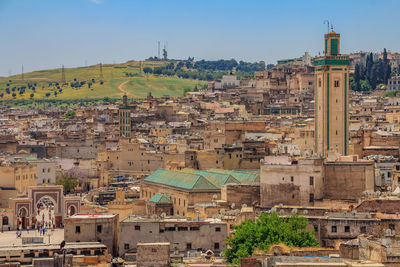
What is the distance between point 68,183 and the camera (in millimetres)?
77562

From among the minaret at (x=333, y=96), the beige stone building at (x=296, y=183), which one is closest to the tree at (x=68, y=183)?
the minaret at (x=333, y=96)

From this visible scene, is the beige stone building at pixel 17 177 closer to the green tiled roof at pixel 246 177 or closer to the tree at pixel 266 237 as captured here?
the green tiled roof at pixel 246 177

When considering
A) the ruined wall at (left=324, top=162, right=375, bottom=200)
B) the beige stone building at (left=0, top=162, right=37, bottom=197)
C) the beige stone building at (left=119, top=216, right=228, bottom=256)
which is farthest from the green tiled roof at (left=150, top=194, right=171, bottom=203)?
the beige stone building at (left=119, top=216, right=228, bottom=256)

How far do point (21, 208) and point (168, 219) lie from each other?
16932 millimetres

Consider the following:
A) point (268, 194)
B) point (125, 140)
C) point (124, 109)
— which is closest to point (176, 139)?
point (125, 140)

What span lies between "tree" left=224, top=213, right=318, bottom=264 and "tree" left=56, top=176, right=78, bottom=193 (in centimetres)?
3907

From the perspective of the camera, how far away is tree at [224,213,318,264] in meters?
36.4

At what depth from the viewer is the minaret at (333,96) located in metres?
61.2

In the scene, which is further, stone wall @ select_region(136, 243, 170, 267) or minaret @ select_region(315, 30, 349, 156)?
minaret @ select_region(315, 30, 349, 156)

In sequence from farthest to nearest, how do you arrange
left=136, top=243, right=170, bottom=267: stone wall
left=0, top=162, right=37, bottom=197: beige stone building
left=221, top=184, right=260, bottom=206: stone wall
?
left=0, top=162, right=37, bottom=197: beige stone building
left=221, top=184, right=260, bottom=206: stone wall
left=136, top=243, right=170, bottom=267: stone wall

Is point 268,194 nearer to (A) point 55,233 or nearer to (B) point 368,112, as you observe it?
(A) point 55,233

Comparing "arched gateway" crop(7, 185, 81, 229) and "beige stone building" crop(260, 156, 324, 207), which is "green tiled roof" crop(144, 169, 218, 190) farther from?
"beige stone building" crop(260, 156, 324, 207)

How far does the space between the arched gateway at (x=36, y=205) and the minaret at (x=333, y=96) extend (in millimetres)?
16373

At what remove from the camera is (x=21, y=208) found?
58969 mm
